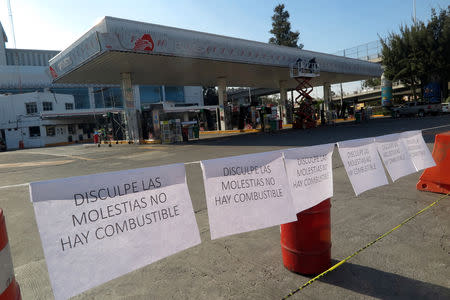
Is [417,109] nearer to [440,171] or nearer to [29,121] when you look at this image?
[440,171]

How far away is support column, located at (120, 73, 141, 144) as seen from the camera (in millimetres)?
20973

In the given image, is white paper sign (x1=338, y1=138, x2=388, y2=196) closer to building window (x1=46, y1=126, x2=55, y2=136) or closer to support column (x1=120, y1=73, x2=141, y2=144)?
support column (x1=120, y1=73, x2=141, y2=144)

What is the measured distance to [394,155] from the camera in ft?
14.0

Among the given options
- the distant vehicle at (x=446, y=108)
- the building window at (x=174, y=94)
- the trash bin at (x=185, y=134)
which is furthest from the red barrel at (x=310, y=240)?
the building window at (x=174, y=94)

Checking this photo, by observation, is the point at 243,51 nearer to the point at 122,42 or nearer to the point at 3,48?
the point at 122,42

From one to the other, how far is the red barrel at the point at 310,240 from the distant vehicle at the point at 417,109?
33822mm

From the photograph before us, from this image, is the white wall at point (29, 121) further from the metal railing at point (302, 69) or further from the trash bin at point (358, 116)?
the trash bin at point (358, 116)

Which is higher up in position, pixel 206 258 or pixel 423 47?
pixel 423 47

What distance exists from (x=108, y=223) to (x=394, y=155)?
4102mm

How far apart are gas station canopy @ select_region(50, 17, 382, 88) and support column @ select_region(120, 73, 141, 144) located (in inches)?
34.8

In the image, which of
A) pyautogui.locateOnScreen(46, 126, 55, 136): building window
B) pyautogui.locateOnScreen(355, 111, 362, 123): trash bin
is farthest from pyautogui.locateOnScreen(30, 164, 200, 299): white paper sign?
pyautogui.locateOnScreen(46, 126, 55, 136): building window

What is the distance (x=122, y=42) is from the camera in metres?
15.1

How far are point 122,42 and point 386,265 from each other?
51.4 feet

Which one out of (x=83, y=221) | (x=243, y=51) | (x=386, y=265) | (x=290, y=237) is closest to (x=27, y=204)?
(x=83, y=221)
